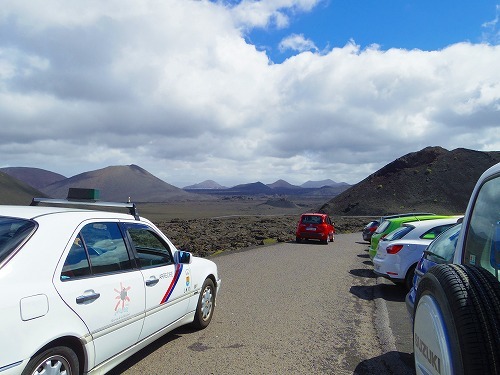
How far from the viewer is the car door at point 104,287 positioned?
363 cm

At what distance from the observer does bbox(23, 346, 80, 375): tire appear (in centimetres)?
306

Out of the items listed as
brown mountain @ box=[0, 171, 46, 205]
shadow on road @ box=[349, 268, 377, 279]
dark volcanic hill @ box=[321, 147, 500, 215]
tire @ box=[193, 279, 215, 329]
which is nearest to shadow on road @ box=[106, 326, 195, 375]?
tire @ box=[193, 279, 215, 329]

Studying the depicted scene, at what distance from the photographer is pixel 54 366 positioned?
326 cm

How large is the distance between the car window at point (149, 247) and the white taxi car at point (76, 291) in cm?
2

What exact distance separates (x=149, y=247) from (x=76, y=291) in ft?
7.16

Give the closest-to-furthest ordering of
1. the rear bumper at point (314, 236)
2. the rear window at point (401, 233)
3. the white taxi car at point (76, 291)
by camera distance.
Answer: the white taxi car at point (76, 291)
the rear window at point (401, 233)
the rear bumper at point (314, 236)

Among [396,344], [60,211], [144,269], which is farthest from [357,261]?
[60,211]

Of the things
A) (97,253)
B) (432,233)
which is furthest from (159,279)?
(432,233)

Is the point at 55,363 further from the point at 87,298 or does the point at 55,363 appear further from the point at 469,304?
the point at 469,304

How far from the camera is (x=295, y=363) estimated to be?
5.07 meters

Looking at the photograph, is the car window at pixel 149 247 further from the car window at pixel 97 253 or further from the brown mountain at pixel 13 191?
the brown mountain at pixel 13 191

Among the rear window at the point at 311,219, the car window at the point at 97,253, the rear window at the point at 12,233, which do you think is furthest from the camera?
the rear window at the point at 311,219

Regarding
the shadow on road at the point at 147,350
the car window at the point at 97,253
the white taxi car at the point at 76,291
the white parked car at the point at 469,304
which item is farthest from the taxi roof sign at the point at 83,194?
the white parked car at the point at 469,304

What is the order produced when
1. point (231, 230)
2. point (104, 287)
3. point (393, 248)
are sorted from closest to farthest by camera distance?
1. point (104, 287)
2. point (393, 248)
3. point (231, 230)
